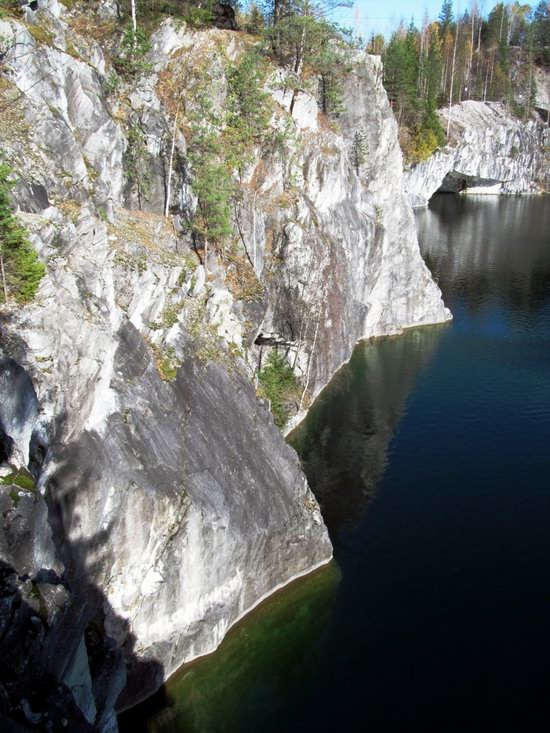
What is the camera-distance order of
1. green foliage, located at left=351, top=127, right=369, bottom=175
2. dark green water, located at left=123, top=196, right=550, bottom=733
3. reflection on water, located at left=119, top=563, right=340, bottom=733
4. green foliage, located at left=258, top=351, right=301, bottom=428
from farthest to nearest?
green foliage, located at left=351, top=127, right=369, bottom=175, green foliage, located at left=258, top=351, right=301, bottom=428, dark green water, located at left=123, top=196, right=550, bottom=733, reflection on water, located at left=119, top=563, right=340, bottom=733

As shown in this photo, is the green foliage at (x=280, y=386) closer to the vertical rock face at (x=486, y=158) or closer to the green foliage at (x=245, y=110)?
the green foliage at (x=245, y=110)

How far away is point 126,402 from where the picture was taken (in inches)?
859

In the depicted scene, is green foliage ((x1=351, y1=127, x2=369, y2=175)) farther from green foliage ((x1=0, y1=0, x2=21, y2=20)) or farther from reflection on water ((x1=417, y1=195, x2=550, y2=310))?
green foliage ((x1=0, y1=0, x2=21, y2=20))

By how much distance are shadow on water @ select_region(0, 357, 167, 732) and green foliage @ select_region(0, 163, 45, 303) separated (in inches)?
155

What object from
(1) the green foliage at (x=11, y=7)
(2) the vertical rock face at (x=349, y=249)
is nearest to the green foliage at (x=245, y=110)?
(2) the vertical rock face at (x=349, y=249)

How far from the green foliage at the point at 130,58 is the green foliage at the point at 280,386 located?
1898 centimetres

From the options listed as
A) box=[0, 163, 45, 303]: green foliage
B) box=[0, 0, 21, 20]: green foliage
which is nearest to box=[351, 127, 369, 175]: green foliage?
box=[0, 0, 21, 20]: green foliage

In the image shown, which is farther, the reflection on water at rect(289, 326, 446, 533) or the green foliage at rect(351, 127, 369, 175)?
the green foliage at rect(351, 127, 369, 175)

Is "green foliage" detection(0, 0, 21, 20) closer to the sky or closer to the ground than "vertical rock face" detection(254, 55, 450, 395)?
closer to the sky

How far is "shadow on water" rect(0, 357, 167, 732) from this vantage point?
12297 millimetres

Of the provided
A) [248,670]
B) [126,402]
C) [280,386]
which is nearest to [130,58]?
[280,386]

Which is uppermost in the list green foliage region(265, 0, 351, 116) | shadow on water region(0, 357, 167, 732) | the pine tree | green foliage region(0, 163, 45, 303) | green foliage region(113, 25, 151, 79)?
the pine tree

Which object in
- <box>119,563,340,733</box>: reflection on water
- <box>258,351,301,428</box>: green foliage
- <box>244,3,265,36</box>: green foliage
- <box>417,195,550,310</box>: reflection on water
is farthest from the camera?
<box>417,195,550,310</box>: reflection on water

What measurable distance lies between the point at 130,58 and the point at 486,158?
332 ft
